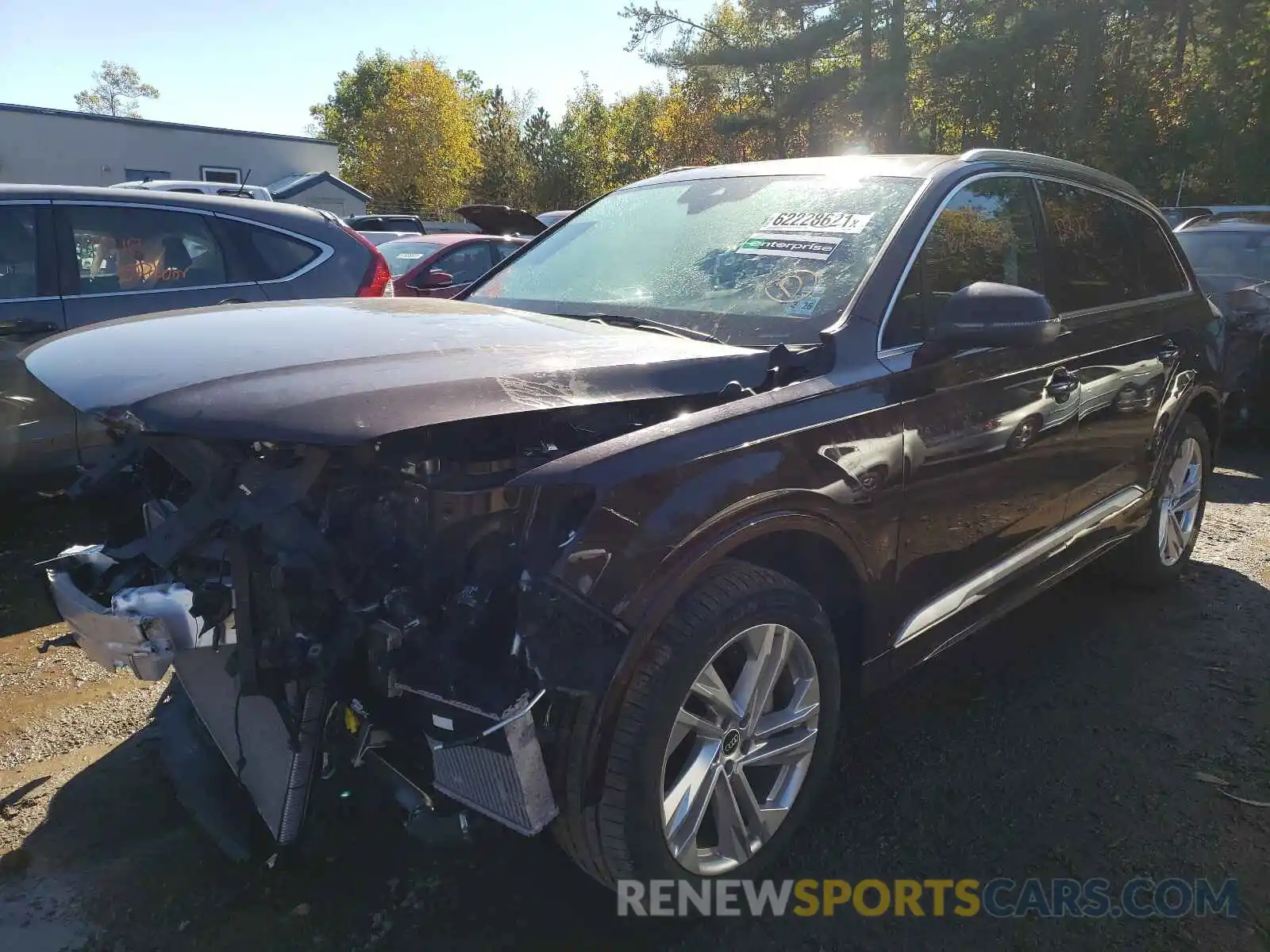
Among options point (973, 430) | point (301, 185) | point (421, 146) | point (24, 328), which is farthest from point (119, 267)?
point (421, 146)

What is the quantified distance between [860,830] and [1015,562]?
1136 mm

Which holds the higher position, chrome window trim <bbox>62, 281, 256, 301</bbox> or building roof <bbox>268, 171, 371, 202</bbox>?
building roof <bbox>268, 171, 371, 202</bbox>

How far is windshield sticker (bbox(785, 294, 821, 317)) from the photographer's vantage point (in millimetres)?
2687

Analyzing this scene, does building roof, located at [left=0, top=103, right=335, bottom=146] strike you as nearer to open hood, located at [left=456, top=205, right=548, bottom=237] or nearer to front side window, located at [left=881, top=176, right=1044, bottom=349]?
open hood, located at [left=456, top=205, right=548, bottom=237]

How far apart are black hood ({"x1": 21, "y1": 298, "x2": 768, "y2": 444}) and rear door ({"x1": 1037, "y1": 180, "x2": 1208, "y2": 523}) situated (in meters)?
1.68

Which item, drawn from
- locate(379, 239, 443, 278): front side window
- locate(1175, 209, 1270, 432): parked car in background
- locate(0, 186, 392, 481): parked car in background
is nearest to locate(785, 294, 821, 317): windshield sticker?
locate(0, 186, 392, 481): parked car in background

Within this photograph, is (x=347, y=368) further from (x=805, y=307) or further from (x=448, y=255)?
(x=448, y=255)

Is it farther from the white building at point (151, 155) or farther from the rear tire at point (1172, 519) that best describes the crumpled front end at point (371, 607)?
the white building at point (151, 155)

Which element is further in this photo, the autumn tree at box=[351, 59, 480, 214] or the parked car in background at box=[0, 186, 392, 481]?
the autumn tree at box=[351, 59, 480, 214]

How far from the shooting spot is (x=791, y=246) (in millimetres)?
2926

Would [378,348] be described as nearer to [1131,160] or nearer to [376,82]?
[1131,160]

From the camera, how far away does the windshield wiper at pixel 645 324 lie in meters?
2.70

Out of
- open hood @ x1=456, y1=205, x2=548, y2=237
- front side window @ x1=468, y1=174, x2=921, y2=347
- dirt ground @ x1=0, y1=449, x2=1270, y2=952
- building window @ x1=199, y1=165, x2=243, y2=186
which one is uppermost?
building window @ x1=199, y1=165, x2=243, y2=186

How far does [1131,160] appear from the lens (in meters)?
21.3
